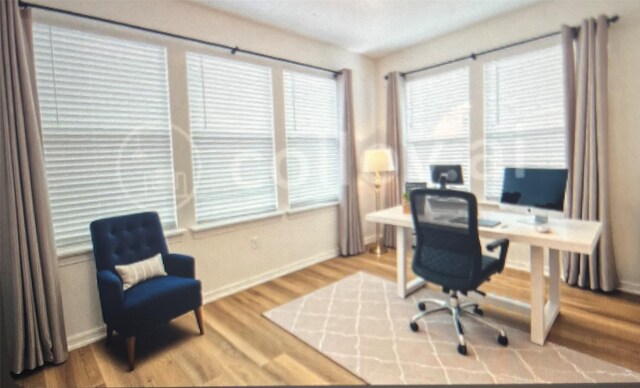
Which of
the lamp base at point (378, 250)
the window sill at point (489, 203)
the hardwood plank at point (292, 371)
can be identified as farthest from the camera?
the lamp base at point (378, 250)

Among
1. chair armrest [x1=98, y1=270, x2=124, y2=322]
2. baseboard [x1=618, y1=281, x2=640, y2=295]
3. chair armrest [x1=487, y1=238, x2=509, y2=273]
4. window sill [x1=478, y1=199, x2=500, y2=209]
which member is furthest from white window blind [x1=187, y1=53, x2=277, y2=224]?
baseboard [x1=618, y1=281, x2=640, y2=295]

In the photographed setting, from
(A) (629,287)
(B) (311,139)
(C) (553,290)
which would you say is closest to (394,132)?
(B) (311,139)

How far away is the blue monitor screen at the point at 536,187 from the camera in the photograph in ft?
6.81

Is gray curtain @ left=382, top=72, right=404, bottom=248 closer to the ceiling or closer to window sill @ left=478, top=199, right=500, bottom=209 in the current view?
the ceiling

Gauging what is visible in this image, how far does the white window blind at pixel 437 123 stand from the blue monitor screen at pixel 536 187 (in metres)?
1.15

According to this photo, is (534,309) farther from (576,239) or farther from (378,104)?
(378,104)

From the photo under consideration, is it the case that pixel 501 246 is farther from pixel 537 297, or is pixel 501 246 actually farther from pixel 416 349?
pixel 416 349

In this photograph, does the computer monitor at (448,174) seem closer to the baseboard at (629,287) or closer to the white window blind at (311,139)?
the white window blind at (311,139)

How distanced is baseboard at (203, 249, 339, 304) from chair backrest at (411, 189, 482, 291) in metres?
1.51

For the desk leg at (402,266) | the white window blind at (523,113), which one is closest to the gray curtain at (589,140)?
the white window blind at (523,113)

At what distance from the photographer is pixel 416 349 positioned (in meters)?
1.94

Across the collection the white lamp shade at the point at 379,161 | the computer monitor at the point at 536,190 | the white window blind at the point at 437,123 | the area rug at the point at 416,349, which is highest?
the white window blind at the point at 437,123

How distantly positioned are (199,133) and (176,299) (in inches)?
51.7

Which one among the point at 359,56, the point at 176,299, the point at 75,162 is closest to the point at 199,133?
the point at 75,162
